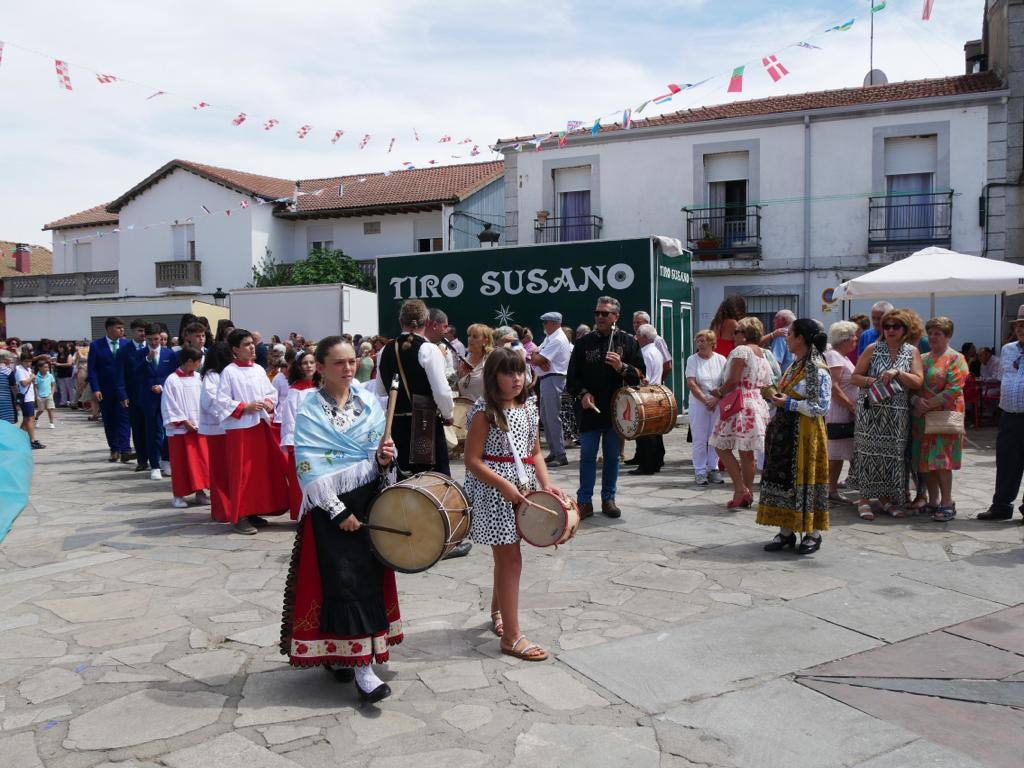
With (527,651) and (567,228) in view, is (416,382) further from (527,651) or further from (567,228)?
(567,228)

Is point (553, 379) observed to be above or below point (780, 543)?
above

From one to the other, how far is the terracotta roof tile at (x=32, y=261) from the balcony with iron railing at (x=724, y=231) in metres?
33.1

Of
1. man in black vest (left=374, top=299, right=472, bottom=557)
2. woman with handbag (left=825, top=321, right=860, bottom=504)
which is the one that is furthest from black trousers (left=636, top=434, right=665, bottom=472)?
man in black vest (left=374, top=299, right=472, bottom=557)

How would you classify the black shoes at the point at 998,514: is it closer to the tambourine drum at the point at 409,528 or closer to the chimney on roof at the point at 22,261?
the tambourine drum at the point at 409,528

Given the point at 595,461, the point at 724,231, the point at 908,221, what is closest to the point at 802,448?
the point at 595,461

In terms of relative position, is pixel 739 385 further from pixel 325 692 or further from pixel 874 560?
pixel 325 692

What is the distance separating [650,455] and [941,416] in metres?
3.17

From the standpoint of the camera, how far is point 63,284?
1422 inches

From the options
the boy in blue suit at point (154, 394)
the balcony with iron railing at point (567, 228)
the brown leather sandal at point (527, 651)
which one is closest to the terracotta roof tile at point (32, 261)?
the balcony with iron railing at point (567, 228)

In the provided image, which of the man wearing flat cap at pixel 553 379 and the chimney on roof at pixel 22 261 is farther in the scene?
the chimney on roof at pixel 22 261

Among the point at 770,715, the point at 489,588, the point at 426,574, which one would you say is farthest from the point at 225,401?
the point at 770,715

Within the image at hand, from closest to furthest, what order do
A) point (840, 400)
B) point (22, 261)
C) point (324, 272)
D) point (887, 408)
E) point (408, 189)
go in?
point (887, 408)
point (840, 400)
point (324, 272)
point (408, 189)
point (22, 261)

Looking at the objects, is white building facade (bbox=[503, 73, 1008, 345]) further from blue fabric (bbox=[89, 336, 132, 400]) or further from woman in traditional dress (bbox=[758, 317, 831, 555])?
woman in traditional dress (bbox=[758, 317, 831, 555])

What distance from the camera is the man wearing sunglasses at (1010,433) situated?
673 cm
